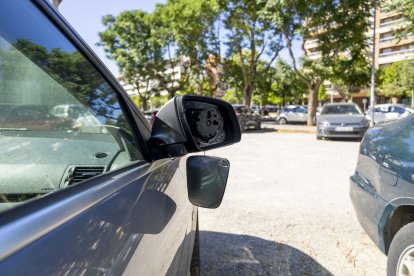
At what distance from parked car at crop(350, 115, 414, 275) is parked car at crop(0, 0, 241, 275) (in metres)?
1.27

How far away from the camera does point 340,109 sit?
13930 mm

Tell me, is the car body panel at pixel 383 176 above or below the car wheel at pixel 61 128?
below

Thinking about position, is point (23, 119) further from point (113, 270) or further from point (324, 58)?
point (324, 58)

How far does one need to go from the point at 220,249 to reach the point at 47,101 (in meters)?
2.59

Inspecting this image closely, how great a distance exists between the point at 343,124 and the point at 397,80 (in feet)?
122

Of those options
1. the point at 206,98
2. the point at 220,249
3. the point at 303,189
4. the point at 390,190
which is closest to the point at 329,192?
the point at 303,189

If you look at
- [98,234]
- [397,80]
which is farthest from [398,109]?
[397,80]

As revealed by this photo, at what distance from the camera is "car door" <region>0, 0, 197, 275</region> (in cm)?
75

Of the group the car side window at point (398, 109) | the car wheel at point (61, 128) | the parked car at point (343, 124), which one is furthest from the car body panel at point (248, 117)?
the car wheel at point (61, 128)

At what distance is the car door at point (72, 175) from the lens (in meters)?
0.75

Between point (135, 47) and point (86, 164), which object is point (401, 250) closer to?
point (86, 164)

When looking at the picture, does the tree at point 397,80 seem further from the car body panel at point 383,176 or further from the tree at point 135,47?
the car body panel at point 383,176

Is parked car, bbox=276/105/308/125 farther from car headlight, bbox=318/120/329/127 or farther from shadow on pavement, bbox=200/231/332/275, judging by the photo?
shadow on pavement, bbox=200/231/332/275

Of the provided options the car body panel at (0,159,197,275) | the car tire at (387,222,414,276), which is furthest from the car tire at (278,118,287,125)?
the car body panel at (0,159,197,275)
